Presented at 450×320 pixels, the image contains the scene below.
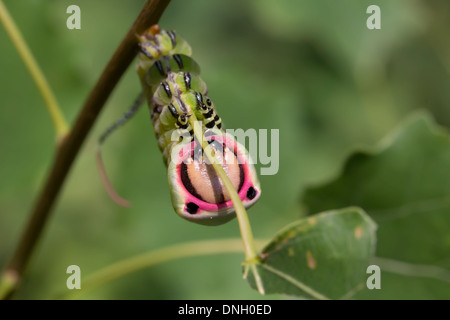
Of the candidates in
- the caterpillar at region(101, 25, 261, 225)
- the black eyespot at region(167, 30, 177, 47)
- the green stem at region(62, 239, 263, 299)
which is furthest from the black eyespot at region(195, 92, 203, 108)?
the green stem at region(62, 239, 263, 299)

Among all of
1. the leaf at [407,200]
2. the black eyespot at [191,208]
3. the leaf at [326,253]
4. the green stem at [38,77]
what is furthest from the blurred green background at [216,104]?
the black eyespot at [191,208]

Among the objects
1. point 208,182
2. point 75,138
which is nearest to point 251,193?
point 208,182

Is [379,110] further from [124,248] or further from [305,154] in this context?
[124,248]

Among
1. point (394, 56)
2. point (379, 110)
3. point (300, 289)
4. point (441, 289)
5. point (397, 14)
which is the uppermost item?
point (394, 56)

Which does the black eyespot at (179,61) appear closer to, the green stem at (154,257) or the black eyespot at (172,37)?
the black eyespot at (172,37)

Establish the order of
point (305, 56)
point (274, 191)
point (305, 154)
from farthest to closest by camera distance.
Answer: point (305, 56), point (305, 154), point (274, 191)

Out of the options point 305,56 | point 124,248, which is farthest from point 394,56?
point 124,248
